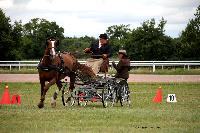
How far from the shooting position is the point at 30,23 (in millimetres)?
99938

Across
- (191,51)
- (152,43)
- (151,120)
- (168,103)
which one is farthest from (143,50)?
(151,120)

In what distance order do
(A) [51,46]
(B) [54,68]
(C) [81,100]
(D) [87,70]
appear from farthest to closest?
(C) [81,100] → (D) [87,70] → (B) [54,68] → (A) [51,46]

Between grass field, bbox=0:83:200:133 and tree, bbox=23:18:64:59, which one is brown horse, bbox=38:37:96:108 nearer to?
grass field, bbox=0:83:200:133

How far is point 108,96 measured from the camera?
21.5 meters

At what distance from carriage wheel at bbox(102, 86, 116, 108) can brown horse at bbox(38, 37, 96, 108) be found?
2.17 feet

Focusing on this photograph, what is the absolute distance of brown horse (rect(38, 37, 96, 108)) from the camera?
20812 millimetres

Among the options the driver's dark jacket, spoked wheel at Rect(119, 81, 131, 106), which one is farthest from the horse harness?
spoked wheel at Rect(119, 81, 131, 106)

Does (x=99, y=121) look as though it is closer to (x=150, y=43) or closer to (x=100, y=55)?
(x=100, y=55)

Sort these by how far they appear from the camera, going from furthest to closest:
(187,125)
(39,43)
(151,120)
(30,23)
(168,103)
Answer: (30,23)
(39,43)
(168,103)
(151,120)
(187,125)

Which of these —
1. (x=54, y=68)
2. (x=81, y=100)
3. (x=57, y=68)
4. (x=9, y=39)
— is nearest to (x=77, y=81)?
(x=81, y=100)

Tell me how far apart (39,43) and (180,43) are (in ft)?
97.8

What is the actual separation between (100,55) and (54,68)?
186 centimetres

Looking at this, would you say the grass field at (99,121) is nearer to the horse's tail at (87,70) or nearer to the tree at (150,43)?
the horse's tail at (87,70)

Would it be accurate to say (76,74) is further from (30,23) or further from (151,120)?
(30,23)
